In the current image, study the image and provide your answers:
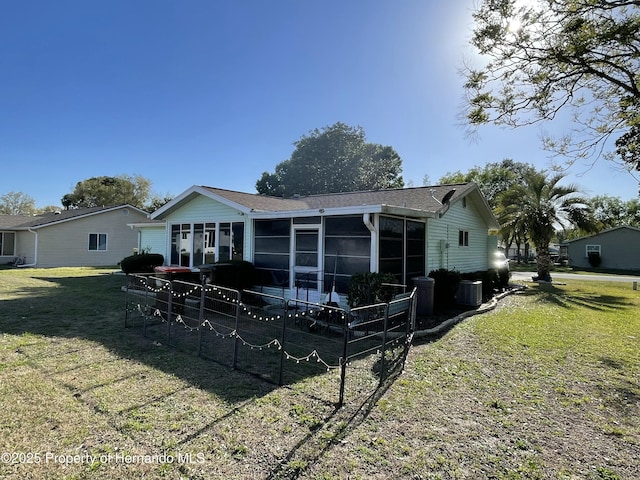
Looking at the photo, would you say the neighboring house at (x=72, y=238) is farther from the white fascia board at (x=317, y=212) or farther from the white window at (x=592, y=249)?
the white window at (x=592, y=249)

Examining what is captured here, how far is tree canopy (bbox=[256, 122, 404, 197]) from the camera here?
121ft

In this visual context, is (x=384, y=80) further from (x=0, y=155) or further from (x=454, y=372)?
(x=0, y=155)

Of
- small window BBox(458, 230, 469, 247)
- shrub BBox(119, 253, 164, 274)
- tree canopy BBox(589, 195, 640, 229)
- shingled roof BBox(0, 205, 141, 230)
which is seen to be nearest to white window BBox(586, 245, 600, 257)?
tree canopy BBox(589, 195, 640, 229)

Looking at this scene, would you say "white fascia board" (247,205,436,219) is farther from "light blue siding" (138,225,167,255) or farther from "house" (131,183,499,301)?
"light blue siding" (138,225,167,255)

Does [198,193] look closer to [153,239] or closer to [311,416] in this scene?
[153,239]

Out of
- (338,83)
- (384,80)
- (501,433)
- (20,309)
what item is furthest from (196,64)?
(501,433)

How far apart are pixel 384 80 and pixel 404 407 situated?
1175 cm

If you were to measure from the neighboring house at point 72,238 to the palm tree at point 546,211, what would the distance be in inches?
947

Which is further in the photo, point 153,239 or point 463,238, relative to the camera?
point 153,239

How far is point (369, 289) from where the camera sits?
7.98 m

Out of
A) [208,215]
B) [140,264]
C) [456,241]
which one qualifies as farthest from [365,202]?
[140,264]

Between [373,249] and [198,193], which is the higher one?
[198,193]

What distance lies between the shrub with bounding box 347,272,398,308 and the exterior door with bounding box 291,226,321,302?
159 centimetres

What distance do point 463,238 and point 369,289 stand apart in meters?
7.36
